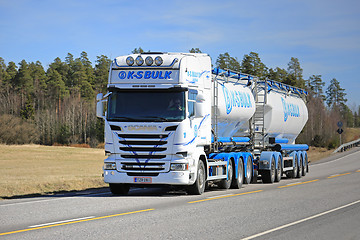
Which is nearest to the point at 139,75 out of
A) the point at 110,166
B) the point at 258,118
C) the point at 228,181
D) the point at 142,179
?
the point at 110,166

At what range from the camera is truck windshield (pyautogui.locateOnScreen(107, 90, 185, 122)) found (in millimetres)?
16203

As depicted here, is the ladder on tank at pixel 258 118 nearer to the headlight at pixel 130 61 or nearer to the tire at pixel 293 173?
the tire at pixel 293 173

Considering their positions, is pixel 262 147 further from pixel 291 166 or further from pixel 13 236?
pixel 13 236

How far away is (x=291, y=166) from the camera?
2920 centimetres

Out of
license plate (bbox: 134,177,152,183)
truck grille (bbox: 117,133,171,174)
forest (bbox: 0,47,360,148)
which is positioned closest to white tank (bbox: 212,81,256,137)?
truck grille (bbox: 117,133,171,174)

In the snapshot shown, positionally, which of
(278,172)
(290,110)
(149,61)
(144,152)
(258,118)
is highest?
(149,61)

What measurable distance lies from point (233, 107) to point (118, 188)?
21.8 feet

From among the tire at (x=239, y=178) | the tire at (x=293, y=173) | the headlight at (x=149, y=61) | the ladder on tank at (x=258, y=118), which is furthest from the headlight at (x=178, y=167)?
the tire at (x=293, y=173)

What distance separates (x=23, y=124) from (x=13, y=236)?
363 feet

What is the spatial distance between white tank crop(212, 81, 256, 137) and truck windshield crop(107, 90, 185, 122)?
14.2 ft

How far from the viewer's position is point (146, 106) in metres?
16.3

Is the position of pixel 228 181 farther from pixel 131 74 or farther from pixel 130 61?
pixel 130 61

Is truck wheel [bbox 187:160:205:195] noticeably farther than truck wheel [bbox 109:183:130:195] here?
No

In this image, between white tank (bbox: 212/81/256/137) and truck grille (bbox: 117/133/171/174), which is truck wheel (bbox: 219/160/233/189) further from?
truck grille (bbox: 117/133/171/174)
